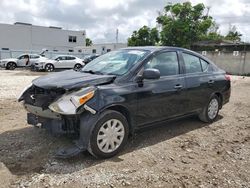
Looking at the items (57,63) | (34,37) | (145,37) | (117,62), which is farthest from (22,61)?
(34,37)

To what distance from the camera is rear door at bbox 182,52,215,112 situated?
18.1 feet

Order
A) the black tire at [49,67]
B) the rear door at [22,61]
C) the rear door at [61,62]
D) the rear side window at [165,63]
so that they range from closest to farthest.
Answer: the rear side window at [165,63] < the black tire at [49,67] < the rear door at [61,62] < the rear door at [22,61]

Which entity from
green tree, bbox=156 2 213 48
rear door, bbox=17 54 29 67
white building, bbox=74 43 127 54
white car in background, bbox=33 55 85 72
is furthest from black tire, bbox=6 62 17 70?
white building, bbox=74 43 127 54

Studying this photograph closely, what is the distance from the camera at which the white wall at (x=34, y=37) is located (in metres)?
45.6

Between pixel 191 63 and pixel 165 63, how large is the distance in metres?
0.85

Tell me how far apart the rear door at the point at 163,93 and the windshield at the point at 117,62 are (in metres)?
0.25

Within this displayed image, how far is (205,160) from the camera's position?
429 centimetres

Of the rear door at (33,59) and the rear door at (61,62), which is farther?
the rear door at (33,59)

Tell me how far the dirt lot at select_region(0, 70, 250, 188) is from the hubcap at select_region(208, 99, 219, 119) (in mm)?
383

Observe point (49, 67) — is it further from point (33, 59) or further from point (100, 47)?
point (100, 47)

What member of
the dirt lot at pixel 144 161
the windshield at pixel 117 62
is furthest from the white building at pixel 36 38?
the dirt lot at pixel 144 161

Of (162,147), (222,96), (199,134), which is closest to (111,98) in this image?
(162,147)

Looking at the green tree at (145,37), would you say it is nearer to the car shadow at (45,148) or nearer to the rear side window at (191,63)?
the rear side window at (191,63)

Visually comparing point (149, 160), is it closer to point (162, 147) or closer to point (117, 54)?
point (162, 147)
